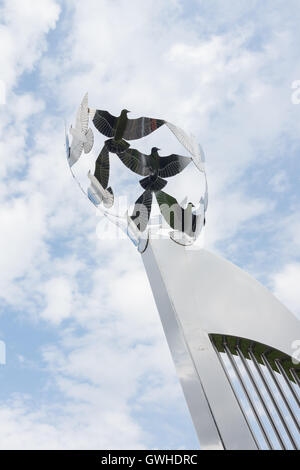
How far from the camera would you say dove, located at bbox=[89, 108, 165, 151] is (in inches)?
264

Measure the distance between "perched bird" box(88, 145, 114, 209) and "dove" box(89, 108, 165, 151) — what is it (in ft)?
0.84

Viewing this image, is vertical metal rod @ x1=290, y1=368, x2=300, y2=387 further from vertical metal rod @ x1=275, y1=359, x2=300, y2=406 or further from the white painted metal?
the white painted metal

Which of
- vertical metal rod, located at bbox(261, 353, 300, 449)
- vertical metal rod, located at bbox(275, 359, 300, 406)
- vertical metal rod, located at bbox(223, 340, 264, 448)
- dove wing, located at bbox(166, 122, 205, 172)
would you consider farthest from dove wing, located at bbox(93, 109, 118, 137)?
vertical metal rod, located at bbox(275, 359, 300, 406)

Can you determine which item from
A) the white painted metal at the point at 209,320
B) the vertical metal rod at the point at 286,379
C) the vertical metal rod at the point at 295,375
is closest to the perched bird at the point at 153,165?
the white painted metal at the point at 209,320

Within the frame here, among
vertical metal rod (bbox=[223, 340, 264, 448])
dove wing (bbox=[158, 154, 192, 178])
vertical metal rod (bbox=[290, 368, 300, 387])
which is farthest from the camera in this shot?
dove wing (bbox=[158, 154, 192, 178])

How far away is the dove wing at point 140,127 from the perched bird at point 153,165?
0.69 feet

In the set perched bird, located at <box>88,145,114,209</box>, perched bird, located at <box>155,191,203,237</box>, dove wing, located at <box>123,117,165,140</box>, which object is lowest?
perched bird, located at <box>155,191,203,237</box>

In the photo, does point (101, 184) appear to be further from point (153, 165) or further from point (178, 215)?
point (178, 215)

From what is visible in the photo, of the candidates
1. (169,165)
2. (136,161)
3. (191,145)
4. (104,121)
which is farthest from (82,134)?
(191,145)

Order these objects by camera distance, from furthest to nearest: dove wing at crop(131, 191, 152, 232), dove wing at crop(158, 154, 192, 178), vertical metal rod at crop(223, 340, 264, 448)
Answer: dove wing at crop(158, 154, 192, 178) → dove wing at crop(131, 191, 152, 232) → vertical metal rod at crop(223, 340, 264, 448)

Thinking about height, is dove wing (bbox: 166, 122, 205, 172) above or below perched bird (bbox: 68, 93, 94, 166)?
below

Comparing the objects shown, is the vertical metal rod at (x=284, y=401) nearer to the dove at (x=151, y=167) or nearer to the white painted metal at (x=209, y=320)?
the white painted metal at (x=209, y=320)

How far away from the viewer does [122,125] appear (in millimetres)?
6699

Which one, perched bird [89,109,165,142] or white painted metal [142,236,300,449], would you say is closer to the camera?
white painted metal [142,236,300,449]
